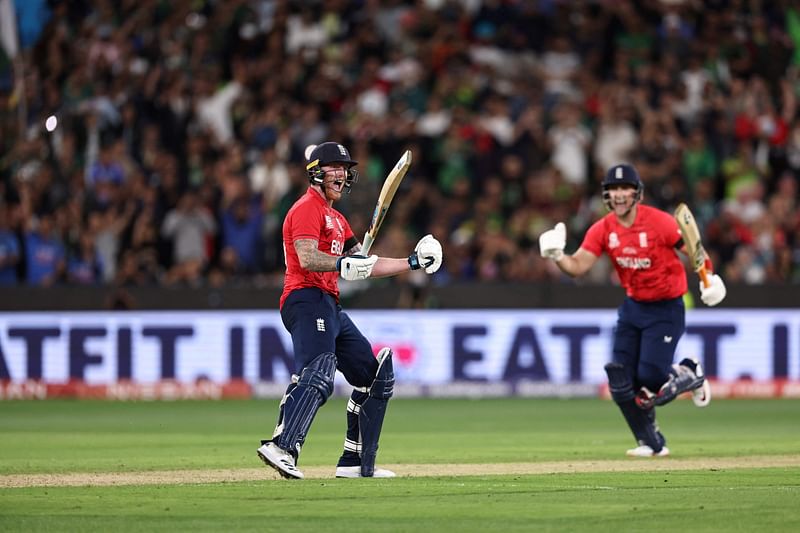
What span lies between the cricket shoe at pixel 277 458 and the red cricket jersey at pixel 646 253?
4241 mm

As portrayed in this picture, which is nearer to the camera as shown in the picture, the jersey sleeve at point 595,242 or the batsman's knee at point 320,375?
the batsman's knee at point 320,375

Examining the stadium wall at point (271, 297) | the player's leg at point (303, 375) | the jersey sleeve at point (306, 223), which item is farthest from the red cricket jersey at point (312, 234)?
the stadium wall at point (271, 297)

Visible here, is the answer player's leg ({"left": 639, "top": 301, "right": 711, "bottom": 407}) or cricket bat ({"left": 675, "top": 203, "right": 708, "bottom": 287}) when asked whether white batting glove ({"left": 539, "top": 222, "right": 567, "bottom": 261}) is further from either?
player's leg ({"left": 639, "top": 301, "right": 711, "bottom": 407})

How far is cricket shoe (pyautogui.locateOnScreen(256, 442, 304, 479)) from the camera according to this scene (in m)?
10.8

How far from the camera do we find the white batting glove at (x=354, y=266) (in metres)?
10.7

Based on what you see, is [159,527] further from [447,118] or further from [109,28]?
[109,28]

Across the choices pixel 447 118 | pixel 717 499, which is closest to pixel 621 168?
pixel 717 499

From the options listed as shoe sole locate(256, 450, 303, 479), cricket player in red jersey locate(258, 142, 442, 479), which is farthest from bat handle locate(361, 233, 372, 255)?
shoe sole locate(256, 450, 303, 479)

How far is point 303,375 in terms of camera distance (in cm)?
1095

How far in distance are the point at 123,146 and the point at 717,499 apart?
1545cm

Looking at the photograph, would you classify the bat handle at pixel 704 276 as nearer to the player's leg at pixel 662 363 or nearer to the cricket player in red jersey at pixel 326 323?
the player's leg at pixel 662 363

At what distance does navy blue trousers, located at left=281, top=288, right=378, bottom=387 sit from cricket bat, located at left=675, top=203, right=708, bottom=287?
3589mm

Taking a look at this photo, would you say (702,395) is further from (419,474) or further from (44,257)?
(44,257)

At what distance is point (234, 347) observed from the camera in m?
22.4
